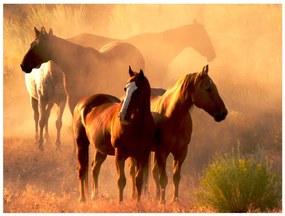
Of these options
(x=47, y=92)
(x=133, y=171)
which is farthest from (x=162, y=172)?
(x=47, y=92)

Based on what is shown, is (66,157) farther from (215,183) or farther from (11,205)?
(215,183)

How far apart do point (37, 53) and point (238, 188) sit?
558 centimetres

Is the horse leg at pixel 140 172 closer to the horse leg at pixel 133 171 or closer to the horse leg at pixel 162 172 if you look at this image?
the horse leg at pixel 133 171

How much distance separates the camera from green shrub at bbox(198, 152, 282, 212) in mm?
12336

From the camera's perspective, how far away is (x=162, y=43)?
58.4ft

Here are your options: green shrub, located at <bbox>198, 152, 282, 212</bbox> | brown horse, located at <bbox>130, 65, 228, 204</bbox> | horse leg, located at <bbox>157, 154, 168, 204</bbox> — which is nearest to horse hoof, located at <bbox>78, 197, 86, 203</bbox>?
brown horse, located at <bbox>130, 65, 228, 204</bbox>

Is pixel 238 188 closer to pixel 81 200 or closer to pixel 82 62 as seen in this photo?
pixel 81 200

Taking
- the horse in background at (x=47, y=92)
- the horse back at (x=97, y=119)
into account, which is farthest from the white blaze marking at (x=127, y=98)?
the horse in background at (x=47, y=92)

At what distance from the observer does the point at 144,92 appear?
11586 mm

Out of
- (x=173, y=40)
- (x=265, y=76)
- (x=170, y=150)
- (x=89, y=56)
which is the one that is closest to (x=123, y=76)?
(x=89, y=56)

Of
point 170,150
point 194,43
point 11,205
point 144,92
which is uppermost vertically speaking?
point 194,43

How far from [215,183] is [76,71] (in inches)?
192

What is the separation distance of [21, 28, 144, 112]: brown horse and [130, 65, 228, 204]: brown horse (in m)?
3.48

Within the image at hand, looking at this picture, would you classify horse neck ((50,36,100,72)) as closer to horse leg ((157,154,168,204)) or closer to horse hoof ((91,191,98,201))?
horse hoof ((91,191,98,201))
